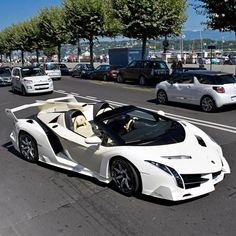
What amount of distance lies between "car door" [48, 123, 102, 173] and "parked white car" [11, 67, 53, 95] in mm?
14460

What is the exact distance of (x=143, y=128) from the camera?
626cm

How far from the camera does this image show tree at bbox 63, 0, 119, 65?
34.5 meters

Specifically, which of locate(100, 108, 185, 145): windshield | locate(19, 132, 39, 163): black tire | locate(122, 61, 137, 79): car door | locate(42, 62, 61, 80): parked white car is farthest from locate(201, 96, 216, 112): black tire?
locate(42, 62, 61, 80): parked white car

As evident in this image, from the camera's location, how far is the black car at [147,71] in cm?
2469

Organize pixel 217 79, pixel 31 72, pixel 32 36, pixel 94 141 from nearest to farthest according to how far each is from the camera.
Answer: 1. pixel 94 141
2. pixel 217 79
3. pixel 31 72
4. pixel 32 36

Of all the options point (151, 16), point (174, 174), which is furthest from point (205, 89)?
point (151, 16)

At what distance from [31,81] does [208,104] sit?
10846 millimetres

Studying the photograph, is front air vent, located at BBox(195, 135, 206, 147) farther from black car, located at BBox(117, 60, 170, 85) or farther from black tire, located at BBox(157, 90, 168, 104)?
black car, located at BBox(117, 60, 170, 85)

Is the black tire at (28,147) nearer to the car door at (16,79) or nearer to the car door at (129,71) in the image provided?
the car door at (16,79)

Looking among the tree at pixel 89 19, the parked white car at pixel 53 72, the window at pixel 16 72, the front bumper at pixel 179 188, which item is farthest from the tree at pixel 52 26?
the front bumper at pixel 179 188

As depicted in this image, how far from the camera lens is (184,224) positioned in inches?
183

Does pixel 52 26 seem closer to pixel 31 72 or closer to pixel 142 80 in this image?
pixel 142 80

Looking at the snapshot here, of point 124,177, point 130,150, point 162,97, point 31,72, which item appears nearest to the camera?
point 130,150

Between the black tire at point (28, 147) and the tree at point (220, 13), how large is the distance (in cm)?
1356
